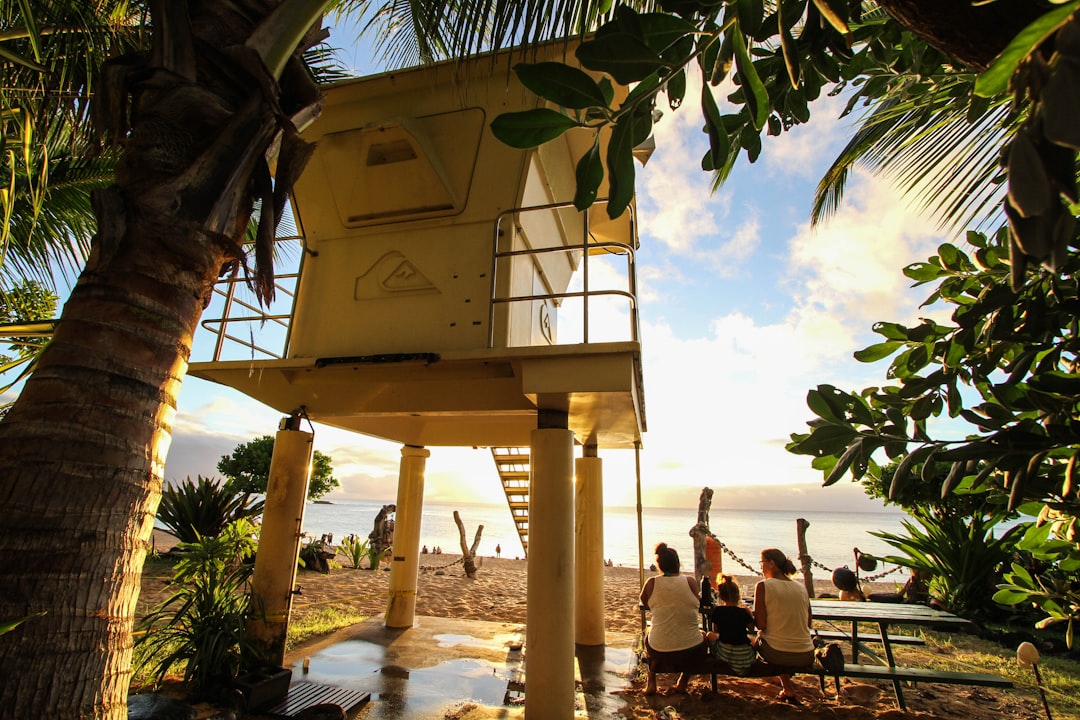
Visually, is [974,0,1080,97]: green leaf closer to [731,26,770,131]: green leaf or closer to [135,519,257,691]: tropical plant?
[731,26,770,131]: green leaf

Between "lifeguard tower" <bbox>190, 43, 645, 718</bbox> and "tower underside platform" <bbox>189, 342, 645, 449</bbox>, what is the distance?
2 centimetres

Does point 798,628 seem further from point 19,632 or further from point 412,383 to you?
point 19,632

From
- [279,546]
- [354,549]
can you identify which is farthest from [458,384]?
[354,549]

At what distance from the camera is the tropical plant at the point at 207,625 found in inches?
191

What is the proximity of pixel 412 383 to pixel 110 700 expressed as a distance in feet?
12.5

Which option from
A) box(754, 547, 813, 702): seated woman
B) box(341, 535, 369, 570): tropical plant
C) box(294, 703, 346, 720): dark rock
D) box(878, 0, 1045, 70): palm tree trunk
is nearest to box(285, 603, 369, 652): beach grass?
box(294, 703, 346, 720): dark rock

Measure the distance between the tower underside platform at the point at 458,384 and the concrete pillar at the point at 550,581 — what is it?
518mm

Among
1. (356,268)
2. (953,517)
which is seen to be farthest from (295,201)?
(953,517)

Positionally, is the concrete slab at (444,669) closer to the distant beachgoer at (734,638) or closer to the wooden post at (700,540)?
the distant beachgoer at (734,638)

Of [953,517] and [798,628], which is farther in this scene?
[953,517]

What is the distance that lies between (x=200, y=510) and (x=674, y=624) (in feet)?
39.1

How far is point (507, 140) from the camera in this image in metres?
1.33

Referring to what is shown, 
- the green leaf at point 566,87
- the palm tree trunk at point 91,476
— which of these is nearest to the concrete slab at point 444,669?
the palm tree trunk at point 91,476

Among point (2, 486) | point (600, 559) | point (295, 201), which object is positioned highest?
point (295, 201)
